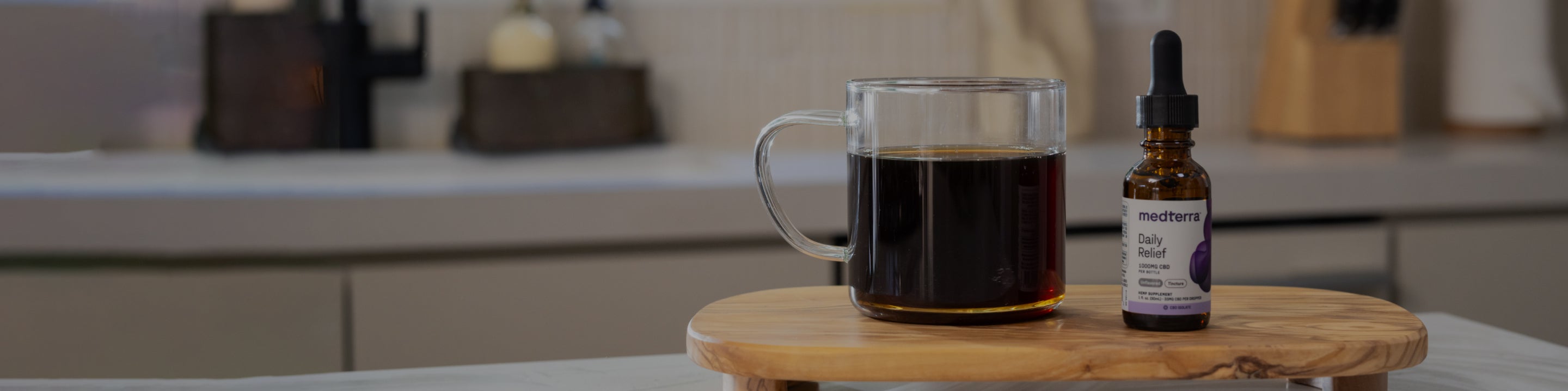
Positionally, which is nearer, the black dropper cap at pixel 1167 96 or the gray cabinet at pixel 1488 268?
the black dropper cap at pixel 1167 96

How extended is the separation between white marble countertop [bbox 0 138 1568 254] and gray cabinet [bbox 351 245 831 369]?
3cm

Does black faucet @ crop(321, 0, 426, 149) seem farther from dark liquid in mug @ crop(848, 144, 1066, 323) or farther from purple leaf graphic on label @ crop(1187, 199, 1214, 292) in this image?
purple leaf graphic on label @ crop(1187, 199, 1214, 292)

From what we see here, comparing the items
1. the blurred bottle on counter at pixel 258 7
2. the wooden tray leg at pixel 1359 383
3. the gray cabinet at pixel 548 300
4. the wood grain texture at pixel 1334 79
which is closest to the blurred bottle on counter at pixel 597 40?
the blurred bottle on counter at pixel 258 7

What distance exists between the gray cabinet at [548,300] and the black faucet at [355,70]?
1.66 ft

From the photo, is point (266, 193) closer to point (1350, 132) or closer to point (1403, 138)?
point (1350, 132)

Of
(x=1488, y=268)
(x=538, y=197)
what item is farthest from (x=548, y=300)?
(x=1488, y=268)

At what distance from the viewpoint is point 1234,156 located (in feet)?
4.90

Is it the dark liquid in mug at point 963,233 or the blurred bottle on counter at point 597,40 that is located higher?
the blurred bottle on counter at point 597,40

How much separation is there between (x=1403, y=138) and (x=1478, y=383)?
1290 millimetres

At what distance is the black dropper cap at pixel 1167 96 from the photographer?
0.55 meters

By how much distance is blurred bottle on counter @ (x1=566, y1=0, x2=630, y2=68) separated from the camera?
1.69 m

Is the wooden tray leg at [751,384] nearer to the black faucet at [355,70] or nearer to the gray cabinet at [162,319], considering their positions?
the gray cabinet at [162,319]

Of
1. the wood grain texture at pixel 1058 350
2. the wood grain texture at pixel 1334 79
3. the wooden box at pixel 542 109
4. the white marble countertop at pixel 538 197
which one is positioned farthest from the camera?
the wood grain texture at pixel 1334 79

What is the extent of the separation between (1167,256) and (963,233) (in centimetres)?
10
